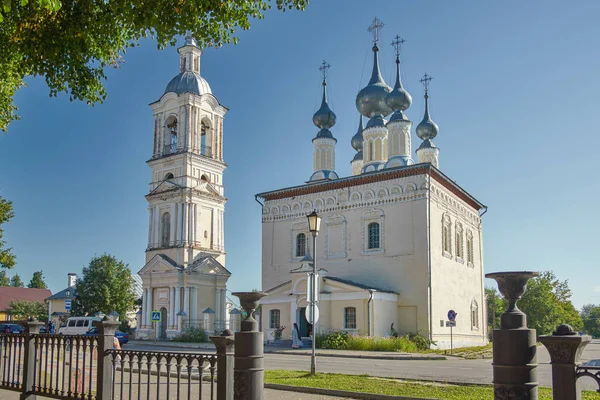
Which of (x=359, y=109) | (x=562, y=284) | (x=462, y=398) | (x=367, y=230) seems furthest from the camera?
(x=562, y=284)

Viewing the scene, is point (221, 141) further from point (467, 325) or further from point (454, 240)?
point (467, 325)

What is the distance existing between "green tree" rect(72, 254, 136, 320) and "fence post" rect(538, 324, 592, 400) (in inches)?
1658

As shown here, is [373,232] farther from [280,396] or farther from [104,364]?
[104,364]

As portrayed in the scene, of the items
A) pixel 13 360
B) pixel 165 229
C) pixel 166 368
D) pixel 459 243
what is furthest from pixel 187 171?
pixel 166 368

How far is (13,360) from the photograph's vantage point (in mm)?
9445

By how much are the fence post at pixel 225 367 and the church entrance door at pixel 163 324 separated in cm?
3315

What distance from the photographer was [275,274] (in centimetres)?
3550

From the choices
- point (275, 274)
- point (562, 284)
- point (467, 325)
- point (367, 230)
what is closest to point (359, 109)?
point (367, 230)

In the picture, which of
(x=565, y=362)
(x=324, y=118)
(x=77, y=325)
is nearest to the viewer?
(x=565, y=362)

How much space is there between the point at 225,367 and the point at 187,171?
34.7 m

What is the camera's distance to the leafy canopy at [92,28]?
9453 millimetres

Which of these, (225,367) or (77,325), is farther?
(77,325)

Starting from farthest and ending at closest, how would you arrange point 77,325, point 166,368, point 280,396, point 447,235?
point 447,235
point 77,325
point 280,396
point 166,368

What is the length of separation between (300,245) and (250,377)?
2816 cm
